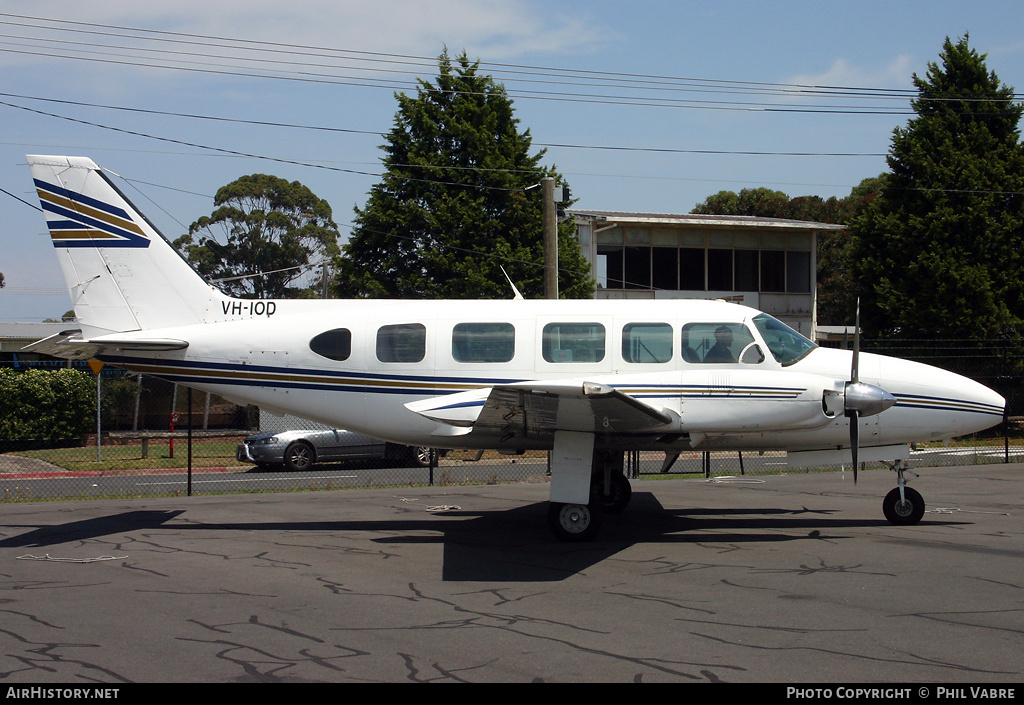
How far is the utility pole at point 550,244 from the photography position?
66.0ft

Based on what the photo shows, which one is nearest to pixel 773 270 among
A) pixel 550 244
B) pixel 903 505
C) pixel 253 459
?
pixel 550 244

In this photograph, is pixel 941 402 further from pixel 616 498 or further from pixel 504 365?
pixel 504 365

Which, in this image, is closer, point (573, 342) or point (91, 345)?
point (573, 342)

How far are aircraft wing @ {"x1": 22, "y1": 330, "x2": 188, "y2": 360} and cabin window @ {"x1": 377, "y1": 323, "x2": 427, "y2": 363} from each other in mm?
2900

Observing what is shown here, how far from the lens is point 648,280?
3631 cm

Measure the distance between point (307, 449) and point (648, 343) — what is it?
12.5 m

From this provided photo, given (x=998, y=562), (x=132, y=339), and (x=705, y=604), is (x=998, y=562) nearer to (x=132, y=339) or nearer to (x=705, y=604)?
(x=705, y=604)

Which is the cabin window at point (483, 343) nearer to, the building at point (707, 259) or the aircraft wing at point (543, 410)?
the aircraft wing at point (543, 410)

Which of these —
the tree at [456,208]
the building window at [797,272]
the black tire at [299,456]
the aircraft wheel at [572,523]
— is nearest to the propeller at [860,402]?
the aircraft wheel at [572,523]

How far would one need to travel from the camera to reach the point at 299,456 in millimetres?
21203

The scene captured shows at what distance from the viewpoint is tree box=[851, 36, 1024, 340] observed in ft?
96.0

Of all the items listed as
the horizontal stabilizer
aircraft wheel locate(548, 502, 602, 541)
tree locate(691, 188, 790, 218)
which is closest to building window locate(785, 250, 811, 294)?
tree locate(691, 188, 790, 218)

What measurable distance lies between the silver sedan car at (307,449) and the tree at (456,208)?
10.9 meters
